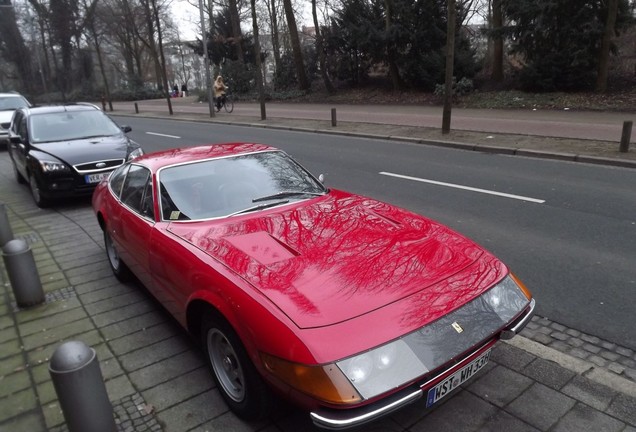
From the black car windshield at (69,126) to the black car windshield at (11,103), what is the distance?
10.5 meters

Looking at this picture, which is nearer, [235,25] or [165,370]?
[165,370]

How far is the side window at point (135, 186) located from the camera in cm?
406

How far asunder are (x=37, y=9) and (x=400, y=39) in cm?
3720

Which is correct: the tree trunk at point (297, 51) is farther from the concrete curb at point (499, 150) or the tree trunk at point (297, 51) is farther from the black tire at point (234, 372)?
the black tire at point (234, 372)

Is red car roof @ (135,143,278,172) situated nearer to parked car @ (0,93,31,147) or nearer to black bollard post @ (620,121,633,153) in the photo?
black bollard post @ (620,121,633,153)

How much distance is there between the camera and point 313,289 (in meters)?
2.55

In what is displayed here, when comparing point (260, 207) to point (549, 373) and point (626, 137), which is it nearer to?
point (549, 373)

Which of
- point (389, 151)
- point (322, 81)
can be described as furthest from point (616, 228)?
point (322, 81)

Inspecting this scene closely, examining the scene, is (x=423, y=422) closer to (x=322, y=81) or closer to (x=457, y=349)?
(x=457, y=349)

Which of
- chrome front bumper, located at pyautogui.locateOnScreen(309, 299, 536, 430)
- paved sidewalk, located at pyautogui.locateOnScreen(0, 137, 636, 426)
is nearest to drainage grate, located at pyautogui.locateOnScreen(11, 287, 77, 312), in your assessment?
paved sidewalk, located at pyautogui.locateOnScreen(0, 137, 636, 426)

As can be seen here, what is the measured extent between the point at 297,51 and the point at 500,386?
103ft

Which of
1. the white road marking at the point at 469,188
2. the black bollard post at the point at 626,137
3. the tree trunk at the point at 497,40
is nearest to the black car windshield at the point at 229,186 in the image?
the white road marking at the point at 469,188

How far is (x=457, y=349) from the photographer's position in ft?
7.88

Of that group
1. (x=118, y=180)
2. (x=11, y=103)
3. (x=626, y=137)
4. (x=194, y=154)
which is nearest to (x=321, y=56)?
(x=11, y=103)
